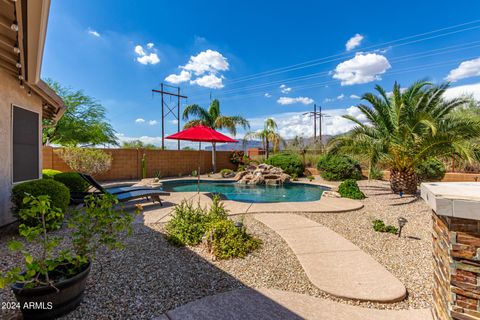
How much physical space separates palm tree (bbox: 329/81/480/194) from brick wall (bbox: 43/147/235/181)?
283 inches

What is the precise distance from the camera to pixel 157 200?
22.2ft

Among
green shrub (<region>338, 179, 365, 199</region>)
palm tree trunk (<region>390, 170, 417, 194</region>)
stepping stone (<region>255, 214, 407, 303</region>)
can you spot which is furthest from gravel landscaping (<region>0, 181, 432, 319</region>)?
palm tree trunk (<region>390, 170, 417, 194</region>)

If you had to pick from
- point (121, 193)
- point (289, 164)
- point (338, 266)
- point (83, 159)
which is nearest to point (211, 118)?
point (289, 164)

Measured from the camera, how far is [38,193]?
166 inches

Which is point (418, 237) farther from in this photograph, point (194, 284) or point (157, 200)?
point (157, 200)

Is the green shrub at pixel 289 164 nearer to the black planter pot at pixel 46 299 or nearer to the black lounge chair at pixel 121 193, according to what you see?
the black lounge chair at pixel 121 193

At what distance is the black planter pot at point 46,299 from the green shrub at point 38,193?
8.07ft

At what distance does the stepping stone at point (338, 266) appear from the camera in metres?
2.56

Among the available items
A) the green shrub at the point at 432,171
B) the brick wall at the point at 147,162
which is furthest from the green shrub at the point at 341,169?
the brick wall at the point at 147,162

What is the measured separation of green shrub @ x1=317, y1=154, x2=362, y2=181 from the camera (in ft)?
43.5

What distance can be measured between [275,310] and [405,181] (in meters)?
8.28

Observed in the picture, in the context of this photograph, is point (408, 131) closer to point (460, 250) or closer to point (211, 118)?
point (460, 250)

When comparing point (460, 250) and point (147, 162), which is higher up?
point (147, 162)

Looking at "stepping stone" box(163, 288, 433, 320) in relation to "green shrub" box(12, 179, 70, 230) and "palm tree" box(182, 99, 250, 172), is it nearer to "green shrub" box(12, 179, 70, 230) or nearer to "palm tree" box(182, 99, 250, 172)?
"green shrub" box(12, 179, 70, 230)
